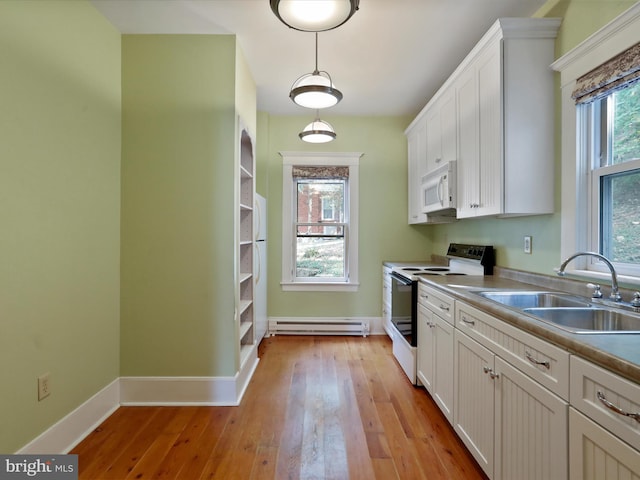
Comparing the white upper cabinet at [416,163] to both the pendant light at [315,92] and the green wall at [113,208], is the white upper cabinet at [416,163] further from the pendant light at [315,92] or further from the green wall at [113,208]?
the pendant light at [315,92]

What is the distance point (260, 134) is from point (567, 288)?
3416mm

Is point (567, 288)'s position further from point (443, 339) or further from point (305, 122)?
point (305, 122)

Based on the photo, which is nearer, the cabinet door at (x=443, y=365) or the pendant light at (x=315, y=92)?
the cabinet door at (x=443, y=365)

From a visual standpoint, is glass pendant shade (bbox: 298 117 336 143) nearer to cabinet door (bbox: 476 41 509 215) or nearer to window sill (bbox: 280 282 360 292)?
cabinet door (bbox: 476 41 509 215)

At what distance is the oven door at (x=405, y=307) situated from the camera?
2684 mm

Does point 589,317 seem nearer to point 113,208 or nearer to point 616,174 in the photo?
point 616,174

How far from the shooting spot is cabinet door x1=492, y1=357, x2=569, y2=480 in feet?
3.67

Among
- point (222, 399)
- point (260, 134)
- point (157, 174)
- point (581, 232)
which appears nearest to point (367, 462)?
Result: point (222, 399)

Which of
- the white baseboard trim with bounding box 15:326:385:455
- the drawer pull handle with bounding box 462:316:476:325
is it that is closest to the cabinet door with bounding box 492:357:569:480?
the drawer pull handle with bounding box 462:316:476:325

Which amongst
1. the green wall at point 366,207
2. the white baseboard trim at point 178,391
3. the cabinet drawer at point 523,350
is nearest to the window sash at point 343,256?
the green wall at point 366,207

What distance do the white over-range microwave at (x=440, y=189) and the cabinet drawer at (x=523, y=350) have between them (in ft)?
4.01

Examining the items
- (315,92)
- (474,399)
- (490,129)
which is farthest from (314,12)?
(474,399)

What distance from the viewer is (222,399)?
7.98 ft

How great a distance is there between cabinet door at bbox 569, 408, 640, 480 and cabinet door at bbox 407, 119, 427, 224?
104 inches
